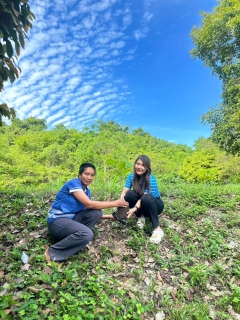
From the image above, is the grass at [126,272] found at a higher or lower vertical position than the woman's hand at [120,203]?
lower

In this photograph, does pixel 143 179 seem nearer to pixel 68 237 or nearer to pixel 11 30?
pixel 68 237

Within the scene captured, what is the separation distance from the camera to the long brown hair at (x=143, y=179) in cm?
360

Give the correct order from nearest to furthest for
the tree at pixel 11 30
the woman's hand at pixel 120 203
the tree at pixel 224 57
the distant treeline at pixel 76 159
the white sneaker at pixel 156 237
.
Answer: the tree at pixel 11 30
the woman's hand at pixel 120 203
the white sneaker at pixel 156 237
the tree at pixel 224 57
the distant treeline at pixel 76 159

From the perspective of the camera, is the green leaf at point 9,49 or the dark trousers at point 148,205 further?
the dark trousers at point 148,205

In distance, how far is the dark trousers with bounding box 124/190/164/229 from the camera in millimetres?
3428

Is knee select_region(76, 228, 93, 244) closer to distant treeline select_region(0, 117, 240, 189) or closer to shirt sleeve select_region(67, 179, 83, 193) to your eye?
shirt sleeve select_region(67, 179, 83, 193)

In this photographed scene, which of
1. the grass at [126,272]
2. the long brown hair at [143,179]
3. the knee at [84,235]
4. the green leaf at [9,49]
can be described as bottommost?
the grass at [126,272]

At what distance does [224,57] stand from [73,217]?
479 inches

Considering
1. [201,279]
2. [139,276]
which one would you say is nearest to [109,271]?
[139,276]

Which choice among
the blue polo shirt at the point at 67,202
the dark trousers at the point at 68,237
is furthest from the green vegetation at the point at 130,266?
the blue polo shirt at the point at 67,202

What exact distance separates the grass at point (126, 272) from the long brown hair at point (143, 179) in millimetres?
566

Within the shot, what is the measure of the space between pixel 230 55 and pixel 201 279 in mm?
11970

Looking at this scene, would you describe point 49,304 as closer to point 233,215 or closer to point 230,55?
point 233,215

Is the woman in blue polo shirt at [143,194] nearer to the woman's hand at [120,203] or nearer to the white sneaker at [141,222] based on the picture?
the white sneaker at [141,222]
